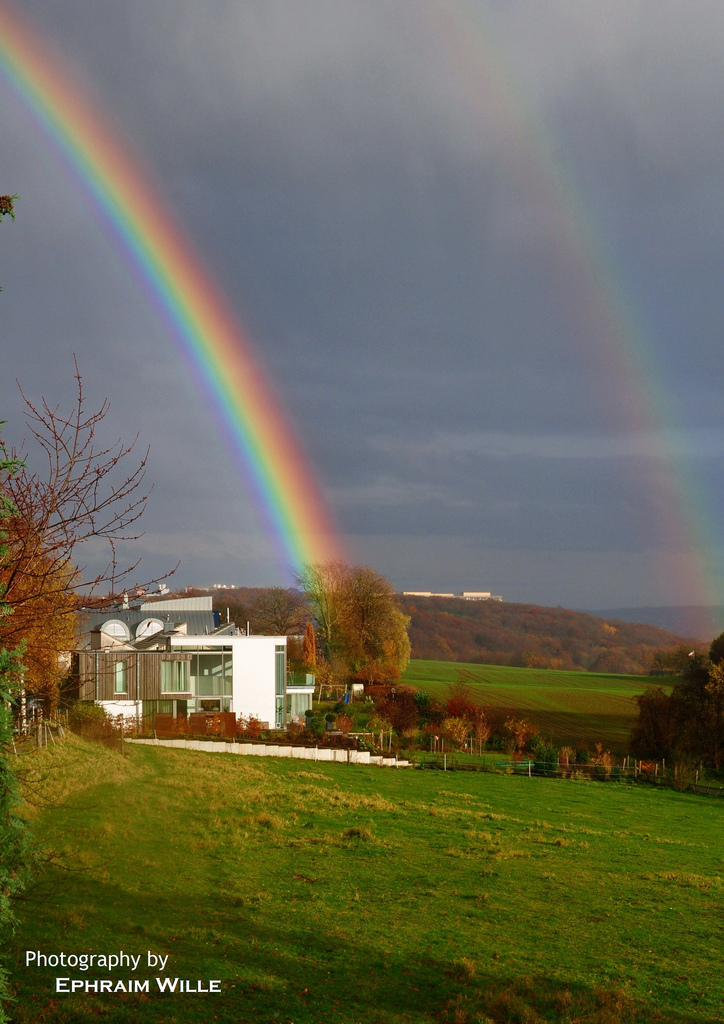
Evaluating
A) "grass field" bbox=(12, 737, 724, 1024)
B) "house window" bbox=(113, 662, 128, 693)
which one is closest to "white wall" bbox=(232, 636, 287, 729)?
"house window" bbox=(113, 662, 128, 693)

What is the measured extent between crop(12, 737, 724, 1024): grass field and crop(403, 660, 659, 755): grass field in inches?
1376

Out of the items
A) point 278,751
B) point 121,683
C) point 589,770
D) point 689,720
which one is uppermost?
point 121,683

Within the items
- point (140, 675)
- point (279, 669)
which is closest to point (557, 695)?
point (279, 669)

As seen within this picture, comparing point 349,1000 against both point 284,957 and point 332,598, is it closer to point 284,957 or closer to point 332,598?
point 284,957

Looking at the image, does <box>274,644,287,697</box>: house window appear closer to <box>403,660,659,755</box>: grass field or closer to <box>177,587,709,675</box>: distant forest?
<box>403,660,659,755</box>: grass field

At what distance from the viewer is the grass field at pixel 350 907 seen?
34.0 feet

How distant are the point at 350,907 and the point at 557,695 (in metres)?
73.5

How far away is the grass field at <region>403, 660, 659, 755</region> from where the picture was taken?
61062mm

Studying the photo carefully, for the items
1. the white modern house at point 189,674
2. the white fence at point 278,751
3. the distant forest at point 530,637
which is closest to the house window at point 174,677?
the white modern house at point 189,674

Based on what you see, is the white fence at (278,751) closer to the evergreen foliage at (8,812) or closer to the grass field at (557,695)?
the grass field at (557,695)

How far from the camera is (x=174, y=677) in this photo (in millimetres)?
42469

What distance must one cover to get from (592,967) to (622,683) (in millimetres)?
90924

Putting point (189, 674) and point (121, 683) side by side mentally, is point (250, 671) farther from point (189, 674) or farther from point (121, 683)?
point (121, 683)

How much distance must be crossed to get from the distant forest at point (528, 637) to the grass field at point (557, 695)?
7384 mm
